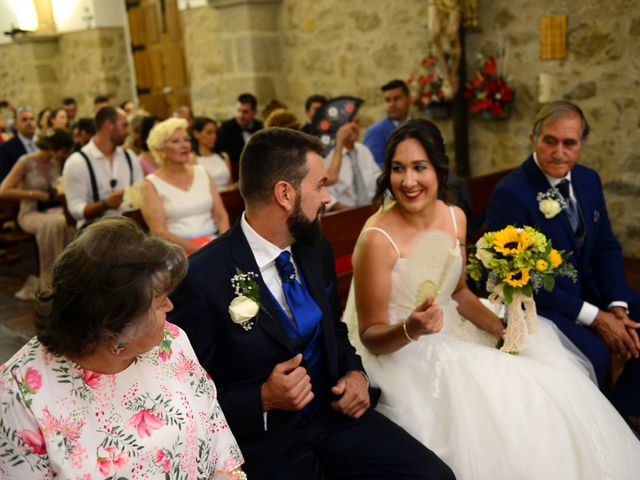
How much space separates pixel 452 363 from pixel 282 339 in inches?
26.3

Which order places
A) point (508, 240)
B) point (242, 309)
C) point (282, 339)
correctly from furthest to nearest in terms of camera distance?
point (508, 240) < point (282, 339) < point (242, 309)

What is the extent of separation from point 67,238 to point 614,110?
4.82 meters

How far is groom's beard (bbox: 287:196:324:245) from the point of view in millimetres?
2229

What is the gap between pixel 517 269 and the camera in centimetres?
245

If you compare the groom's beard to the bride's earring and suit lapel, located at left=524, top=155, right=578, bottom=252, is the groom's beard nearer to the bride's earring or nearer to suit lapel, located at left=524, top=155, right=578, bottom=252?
the bride's earring

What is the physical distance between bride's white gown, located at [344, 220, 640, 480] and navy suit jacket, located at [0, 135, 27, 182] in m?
5.72

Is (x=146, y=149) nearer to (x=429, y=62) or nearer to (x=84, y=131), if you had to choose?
(x=84, y=131)

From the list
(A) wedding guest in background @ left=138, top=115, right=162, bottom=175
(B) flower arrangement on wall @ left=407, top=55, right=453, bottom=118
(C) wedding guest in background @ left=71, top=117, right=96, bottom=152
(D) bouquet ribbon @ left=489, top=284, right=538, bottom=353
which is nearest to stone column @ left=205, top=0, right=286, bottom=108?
(C) wedding guest in background @ left=71, top=117, right=96, bottom=152

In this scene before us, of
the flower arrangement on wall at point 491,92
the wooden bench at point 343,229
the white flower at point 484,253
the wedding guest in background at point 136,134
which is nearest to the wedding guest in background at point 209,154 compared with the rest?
the wedding guest in background at point 136,134

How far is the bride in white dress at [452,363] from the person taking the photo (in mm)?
2164

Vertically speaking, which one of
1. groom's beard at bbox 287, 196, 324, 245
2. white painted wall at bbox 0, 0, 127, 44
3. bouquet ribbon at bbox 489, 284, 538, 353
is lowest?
bouquet ribbon at bbox 489, 284, 538, 353

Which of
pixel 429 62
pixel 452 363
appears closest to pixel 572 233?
pixel 452 363

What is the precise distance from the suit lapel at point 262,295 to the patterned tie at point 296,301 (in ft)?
0.27

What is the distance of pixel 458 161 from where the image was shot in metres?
6.59
